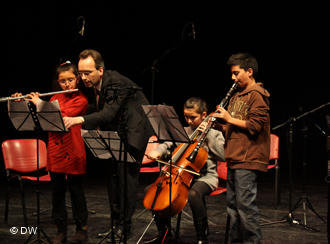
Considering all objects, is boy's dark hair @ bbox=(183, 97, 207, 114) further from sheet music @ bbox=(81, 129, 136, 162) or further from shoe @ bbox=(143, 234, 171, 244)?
shoe @ bbox=(143, 234, 171, 244)

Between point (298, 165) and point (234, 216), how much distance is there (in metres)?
5.42

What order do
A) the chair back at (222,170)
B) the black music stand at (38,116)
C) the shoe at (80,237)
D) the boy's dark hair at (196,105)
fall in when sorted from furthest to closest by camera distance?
the chair back at (222,170) → the boy's dark hair at (196,105) → the shoe at (80,237) → the black music stand at (38,116)

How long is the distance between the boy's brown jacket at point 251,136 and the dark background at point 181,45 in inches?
150

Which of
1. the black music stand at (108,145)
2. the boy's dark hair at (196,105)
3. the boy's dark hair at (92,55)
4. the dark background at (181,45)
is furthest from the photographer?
the dark background at (181,45)

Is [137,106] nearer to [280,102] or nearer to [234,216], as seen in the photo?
[234,216]

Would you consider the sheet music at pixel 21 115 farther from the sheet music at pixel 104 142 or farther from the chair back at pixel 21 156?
the chair back at pixel 21 156

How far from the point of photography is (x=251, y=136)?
8.68ft

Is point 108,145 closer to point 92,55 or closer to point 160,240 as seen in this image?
point 92,55

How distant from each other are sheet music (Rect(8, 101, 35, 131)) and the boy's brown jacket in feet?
4.80

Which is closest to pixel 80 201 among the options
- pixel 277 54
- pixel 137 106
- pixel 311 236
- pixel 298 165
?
pixel 137 106

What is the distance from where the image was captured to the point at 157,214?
302 centimetres

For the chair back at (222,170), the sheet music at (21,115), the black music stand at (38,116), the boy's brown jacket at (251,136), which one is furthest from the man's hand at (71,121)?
the chair back at (222,170)

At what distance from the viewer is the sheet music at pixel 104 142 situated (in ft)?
8.04

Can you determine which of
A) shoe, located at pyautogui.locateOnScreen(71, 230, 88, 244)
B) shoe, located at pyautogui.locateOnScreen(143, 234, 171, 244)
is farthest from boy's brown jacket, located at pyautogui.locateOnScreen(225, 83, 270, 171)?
shoe, located at pyautogui.locateOnScreen(71, 230, 88, 244)
